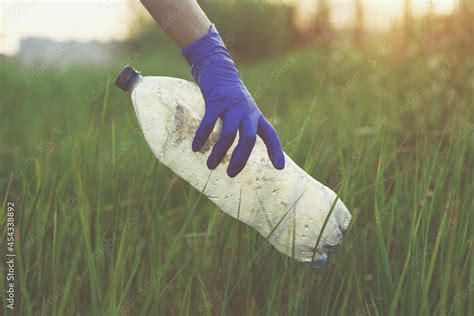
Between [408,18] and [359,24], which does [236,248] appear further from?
[359,24]

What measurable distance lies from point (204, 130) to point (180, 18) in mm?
356

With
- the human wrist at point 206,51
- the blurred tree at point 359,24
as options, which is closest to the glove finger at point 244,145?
the human wrist at point 206,51

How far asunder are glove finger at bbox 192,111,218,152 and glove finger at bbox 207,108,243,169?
0.03 meters

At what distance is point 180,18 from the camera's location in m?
1.70

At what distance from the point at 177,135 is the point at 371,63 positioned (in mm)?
3588

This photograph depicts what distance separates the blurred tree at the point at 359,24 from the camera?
17.0 feet

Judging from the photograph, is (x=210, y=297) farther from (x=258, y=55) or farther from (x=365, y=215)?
(x=258, y=55)

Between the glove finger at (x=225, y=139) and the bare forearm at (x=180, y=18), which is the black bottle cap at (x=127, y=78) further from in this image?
the glove finger at (x=225, y=139)

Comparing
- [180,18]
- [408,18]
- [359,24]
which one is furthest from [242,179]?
[359,24]

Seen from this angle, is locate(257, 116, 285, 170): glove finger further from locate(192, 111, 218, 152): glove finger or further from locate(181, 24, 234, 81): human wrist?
locate(181, 24, 234, 81): human wrist

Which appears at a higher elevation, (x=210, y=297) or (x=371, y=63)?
(x=371, y=63)

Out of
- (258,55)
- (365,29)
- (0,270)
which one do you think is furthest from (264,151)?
(258,55)

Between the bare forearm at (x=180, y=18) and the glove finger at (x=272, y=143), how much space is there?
0.35 metres

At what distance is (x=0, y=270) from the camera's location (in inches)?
57.7
